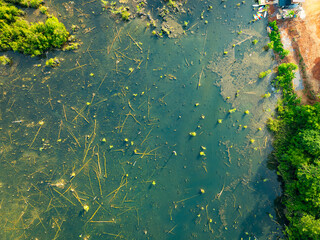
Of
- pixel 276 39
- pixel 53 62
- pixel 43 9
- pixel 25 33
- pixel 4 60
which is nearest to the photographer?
pixel 25 33

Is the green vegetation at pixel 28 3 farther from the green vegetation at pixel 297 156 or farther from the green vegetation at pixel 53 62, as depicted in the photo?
the green vegetation at pixel 297 156

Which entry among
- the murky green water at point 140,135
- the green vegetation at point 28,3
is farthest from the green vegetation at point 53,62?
the green vegetation at point 28,3

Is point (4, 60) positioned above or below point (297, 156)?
→ above

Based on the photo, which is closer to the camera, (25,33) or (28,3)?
(25,33)

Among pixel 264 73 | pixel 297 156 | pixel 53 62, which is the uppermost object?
pixel 53 62

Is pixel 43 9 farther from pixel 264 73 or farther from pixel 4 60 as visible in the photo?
pixel 264 73

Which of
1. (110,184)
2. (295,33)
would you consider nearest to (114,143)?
(110,184)

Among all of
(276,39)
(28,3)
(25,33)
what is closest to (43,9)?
(28,3)
